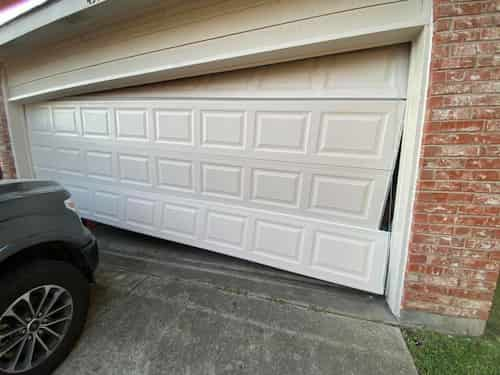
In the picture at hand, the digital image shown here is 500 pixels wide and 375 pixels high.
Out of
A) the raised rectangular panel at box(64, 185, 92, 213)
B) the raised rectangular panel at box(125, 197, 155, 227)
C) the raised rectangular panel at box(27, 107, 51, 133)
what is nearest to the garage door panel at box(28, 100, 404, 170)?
the raised rectangular panel at box(125, 197, 155, 227)

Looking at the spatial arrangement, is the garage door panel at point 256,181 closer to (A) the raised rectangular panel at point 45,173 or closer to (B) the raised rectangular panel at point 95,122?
(B) the raised rectangular panel at point 95,122

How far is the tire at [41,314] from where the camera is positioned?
4.49 ft

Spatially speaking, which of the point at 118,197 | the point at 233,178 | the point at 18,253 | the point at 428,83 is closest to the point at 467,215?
the point at 428,83

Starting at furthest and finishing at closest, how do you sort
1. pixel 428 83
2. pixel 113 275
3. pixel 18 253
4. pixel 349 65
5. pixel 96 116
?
pixel 96 116, pixel 113 275, pixel 349 65, pixel 428 83, pixel 18 253

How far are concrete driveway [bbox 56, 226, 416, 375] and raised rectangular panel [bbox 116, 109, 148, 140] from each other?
5.70 ft

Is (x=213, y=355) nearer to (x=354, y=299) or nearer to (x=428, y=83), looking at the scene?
(x=354, y=299)

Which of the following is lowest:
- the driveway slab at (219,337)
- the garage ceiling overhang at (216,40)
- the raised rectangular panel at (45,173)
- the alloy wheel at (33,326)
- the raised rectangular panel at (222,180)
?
the driveway slab at (219,337)

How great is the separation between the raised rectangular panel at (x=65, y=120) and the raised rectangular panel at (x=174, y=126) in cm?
171

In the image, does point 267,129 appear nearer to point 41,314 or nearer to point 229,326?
point 229,326

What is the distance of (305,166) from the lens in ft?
7.82

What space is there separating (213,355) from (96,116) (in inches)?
138

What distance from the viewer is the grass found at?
164 cm

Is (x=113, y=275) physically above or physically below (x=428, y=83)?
below

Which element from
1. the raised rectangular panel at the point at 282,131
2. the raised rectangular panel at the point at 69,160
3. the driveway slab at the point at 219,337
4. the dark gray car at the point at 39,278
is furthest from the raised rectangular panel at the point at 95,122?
the raised rectangular panel at the point at 282,131
